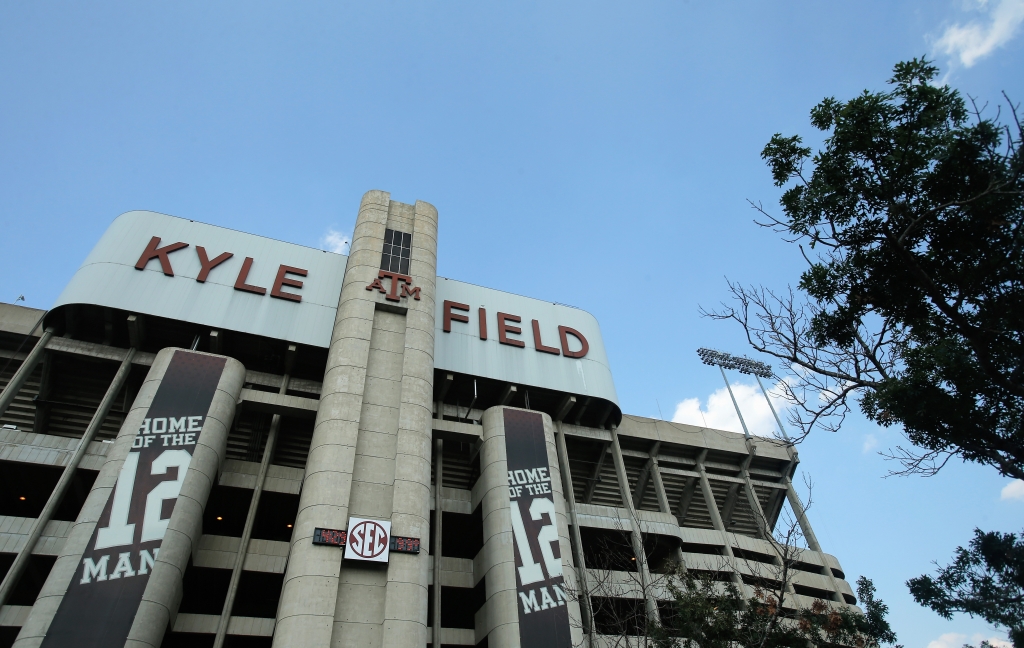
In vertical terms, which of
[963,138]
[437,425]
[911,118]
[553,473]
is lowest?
[963,138]

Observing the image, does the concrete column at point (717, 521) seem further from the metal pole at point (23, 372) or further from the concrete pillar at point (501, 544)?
the metal pole at point (23, 372)

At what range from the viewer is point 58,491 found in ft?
101

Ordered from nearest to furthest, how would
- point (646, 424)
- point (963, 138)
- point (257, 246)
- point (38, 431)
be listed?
point (963, 138) < point (38, 431) < point (257, 246) < point (646, 424)

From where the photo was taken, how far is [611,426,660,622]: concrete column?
3506cm

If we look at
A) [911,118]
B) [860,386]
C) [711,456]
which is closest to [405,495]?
[860,386]

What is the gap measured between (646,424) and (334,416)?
26.1 m

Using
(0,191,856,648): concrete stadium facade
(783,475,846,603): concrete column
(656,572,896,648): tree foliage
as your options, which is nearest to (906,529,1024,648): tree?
(656,572,896,648): tree foliage

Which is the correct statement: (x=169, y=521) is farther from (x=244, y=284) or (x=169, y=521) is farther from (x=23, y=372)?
(x=244, y=284)

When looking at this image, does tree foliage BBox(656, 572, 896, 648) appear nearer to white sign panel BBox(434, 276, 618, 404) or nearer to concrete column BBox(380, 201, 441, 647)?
concrete column BBox(380, 201, 441, 647)

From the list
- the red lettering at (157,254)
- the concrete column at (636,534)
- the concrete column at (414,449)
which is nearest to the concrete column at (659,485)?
the concrete column at (636,534)

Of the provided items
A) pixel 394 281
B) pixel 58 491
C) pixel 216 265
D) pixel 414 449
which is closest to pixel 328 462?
pixel 414 449

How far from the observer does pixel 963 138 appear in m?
15.8

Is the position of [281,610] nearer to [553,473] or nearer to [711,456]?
[553,473]

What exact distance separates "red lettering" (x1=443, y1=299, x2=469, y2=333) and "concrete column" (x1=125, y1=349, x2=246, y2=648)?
564 inches
